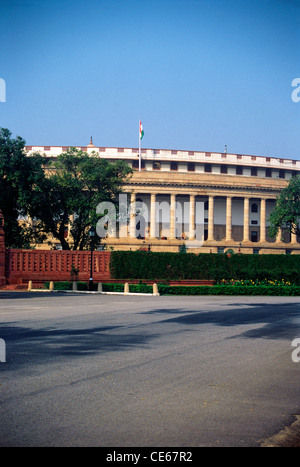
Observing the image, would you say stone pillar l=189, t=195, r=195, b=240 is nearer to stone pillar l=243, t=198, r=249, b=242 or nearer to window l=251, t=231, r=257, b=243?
stone pillar l=243, t=198, r=249, b=242

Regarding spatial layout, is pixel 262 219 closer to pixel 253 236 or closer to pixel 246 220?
pixel 246 220

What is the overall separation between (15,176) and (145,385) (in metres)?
39.2

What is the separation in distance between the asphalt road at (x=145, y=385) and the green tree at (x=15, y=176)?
3185cm

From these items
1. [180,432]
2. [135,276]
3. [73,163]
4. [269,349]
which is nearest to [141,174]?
[73,163]

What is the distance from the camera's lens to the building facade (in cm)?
7906

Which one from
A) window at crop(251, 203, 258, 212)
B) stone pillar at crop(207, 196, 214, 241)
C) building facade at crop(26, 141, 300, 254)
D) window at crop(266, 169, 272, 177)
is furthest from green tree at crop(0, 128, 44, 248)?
window at crop(266, 169, 272, 177)

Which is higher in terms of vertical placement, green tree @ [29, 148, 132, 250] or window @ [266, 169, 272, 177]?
window @ [266, 169, 272, 177]

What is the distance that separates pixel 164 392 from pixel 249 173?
299 ft

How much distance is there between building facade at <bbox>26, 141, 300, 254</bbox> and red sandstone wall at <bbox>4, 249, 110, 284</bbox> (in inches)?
1139

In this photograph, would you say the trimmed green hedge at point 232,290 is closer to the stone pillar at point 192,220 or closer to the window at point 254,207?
the stone pillar at point 192,220

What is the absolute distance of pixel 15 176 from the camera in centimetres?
4434

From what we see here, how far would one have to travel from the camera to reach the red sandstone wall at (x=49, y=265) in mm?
44156

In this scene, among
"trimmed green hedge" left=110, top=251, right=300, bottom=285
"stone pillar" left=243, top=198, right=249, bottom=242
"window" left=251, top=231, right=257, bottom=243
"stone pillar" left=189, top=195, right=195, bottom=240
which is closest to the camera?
"trimmed green hedge" left=110, top=251, right=300, bottom=285

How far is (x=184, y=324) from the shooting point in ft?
51.2
